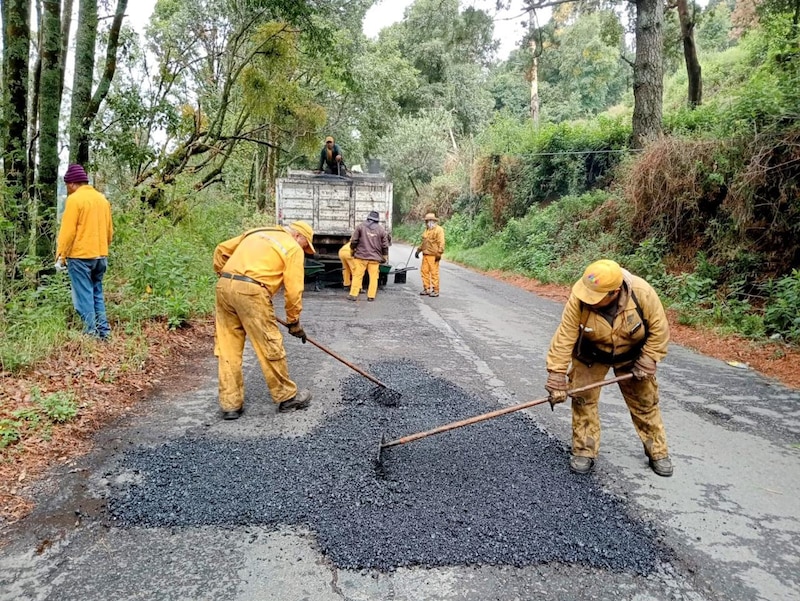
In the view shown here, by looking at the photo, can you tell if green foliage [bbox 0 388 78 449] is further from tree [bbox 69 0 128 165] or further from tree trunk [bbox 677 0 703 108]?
tree trunk [bbox 677 0 703 108]

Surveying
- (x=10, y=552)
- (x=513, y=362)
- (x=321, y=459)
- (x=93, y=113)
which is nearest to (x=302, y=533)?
(x=321, y=459)

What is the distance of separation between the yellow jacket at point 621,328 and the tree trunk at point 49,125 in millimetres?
5871

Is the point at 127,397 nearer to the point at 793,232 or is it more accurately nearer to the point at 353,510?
the point at 353,510

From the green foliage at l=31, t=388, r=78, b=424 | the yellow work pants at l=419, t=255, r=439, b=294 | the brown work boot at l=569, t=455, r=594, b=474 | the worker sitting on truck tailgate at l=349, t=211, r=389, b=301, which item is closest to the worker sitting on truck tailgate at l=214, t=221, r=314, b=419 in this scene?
the green foliage at l=31, t=388, r=78, b=424

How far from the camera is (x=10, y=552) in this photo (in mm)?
2615

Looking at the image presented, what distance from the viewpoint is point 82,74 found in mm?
7422

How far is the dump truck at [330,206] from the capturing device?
1077 centimetres

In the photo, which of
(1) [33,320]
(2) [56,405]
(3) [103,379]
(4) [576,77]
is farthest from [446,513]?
(4) [576,77]

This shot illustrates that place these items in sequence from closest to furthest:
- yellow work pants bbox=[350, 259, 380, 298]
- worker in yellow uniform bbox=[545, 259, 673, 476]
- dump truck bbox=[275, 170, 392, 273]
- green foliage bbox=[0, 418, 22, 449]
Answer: worker in yellow uniform bbox=[545, 259, 673, 476], green foliage bbox=[0, 418, 22, 449], yellow work pants bbox=[350, 259, 380, 298], dump truck bbox=[275, 170, 392, 273]

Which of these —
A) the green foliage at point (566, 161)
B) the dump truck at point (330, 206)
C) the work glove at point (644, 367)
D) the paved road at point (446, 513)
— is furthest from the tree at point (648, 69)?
the work glove at point (644, 367)

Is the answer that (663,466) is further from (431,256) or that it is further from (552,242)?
(552,242)

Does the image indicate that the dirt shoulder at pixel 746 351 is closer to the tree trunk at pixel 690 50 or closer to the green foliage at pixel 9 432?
the green foliage at pixel 9 432

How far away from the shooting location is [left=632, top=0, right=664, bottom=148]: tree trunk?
12430 mm

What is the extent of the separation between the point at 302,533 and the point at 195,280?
20.0 feet
